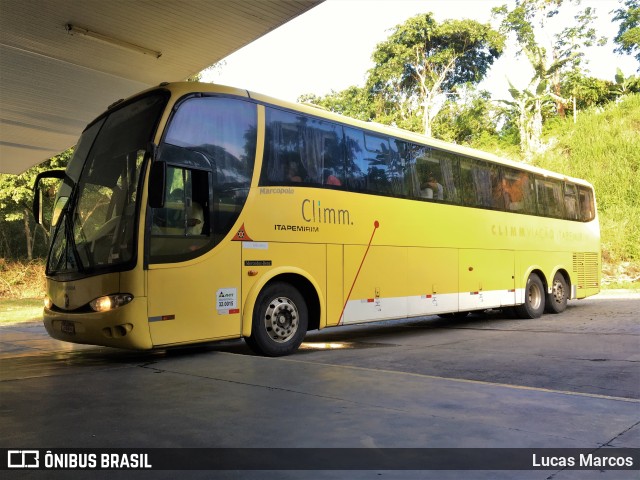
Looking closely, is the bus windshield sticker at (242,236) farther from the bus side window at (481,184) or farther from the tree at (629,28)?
the tree at (629,28)

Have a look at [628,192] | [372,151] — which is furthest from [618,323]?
[628,192]

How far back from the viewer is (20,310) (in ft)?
59.4

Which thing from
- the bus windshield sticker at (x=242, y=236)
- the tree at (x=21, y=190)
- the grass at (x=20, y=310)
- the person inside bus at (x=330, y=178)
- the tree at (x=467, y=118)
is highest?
the tree at (x=467, y=118)

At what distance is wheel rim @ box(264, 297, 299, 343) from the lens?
821 centimetres

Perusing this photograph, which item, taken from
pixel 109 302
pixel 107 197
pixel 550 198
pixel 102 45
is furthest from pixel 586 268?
pixel 109 302

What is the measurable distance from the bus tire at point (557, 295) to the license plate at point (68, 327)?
11.8m

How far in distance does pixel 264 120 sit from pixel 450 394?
188 inches

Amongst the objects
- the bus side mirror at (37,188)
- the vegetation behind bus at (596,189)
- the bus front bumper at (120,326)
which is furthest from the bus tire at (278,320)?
the vegetation behind bus at (596,189)

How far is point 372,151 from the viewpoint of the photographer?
10.2 metres

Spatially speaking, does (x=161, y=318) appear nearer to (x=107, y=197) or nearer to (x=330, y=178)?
(x=107, y=197)

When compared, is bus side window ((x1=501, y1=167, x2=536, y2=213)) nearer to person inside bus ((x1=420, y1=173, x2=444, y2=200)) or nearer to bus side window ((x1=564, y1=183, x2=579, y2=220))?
bus side window ((x1=564, y1=183, x2=579, y2=220))

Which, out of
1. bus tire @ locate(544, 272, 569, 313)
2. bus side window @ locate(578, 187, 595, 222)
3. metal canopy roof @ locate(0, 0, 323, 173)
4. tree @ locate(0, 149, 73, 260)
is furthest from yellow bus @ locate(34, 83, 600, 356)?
tree @ locate(0, 149, 73, 260)

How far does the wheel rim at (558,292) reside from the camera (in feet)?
49.9

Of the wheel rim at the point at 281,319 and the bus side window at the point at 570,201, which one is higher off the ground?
the bus side window at the point at 570,201
